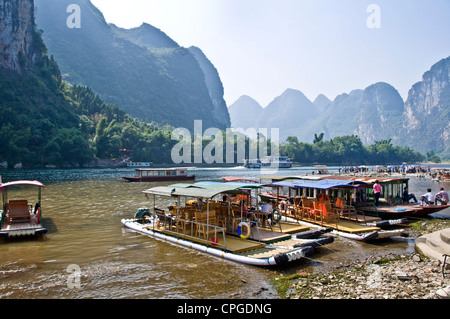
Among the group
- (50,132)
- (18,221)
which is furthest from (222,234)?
(50,132)

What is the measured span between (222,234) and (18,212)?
41.2 feet

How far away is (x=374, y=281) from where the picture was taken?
37.4ft

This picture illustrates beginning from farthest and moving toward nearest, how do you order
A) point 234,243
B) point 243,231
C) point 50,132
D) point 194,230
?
point 50,132
point 194,230
point 243,231
point 234,243

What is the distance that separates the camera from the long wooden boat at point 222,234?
46.1ft

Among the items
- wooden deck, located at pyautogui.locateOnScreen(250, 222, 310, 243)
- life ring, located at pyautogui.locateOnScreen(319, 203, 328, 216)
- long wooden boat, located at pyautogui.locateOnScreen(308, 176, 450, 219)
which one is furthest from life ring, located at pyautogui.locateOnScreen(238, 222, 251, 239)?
long wooden boat, located at pyautogui.locateOnScreen(308, 176, 450, 219)

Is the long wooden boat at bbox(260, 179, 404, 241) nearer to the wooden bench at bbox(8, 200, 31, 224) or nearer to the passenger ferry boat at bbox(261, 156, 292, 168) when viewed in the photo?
the wooden bench at bbox(8, 200, 31, 224)

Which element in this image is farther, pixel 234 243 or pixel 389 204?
pixel 389 204

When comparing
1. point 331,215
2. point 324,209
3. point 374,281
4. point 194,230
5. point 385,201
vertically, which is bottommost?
point 374,281

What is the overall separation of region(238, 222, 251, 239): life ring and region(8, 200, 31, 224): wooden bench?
12672mm

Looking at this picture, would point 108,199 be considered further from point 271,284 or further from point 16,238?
point 271,284

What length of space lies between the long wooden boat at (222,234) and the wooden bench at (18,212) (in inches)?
262

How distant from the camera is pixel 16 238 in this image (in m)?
18.3

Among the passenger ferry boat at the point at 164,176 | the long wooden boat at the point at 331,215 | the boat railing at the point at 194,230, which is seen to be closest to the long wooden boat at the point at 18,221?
the boat railing at the point at 194,230

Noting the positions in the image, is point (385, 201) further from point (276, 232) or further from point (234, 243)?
point (234, 243)
